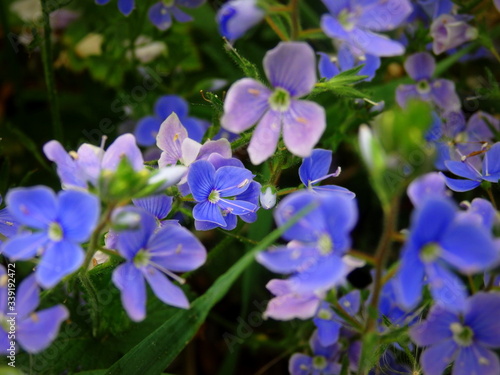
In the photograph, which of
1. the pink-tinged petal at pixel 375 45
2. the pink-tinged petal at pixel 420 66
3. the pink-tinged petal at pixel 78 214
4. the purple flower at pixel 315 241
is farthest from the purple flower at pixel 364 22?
the pink-tinged petal at pixel 420 66

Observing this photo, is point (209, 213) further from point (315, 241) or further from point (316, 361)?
point (316, 361)

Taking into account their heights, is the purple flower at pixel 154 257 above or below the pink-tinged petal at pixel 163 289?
above

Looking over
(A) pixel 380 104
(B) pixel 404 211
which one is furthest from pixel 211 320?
(A) pixel 380 104

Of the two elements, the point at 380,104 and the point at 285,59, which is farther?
the point at 380,104

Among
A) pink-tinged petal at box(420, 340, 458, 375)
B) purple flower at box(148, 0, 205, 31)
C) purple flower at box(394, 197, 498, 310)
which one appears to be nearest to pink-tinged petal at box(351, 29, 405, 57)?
purple flower at box(394, 197, 498, 310)

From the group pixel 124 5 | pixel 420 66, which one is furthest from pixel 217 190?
pixel 420 66

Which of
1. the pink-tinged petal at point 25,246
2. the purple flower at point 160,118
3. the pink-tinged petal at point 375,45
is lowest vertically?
the purple flower at point 160,118

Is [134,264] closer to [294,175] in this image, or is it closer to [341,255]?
[341,255]

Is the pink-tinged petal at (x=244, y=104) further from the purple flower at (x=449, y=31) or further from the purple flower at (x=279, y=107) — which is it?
the purple flower at (x=449, y=31)
